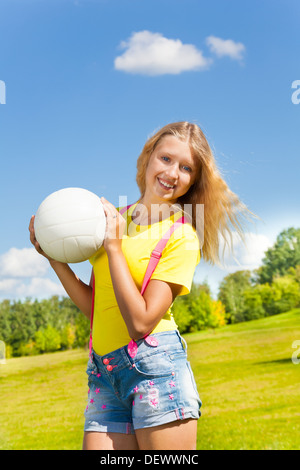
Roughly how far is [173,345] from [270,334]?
72.1 feet

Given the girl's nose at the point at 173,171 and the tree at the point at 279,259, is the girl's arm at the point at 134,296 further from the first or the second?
the tree at the point at 279,259

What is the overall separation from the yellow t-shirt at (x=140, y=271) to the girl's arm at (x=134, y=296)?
0.07 meters

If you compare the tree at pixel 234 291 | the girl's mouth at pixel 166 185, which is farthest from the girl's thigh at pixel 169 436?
the tree at pixel 234 291

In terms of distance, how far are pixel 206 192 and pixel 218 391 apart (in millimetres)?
18609

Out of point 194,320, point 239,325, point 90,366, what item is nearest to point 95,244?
point 90,366

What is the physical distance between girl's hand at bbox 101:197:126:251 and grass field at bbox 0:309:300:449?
1226 cm

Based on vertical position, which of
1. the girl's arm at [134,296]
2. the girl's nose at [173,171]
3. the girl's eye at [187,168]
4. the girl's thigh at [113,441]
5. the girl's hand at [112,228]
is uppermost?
the girl's eye at [187,168]

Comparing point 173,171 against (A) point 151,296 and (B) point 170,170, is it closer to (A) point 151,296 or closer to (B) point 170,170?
(B) point 170,170

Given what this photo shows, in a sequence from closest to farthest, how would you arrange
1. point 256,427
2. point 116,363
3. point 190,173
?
point 116,363 → point 190,173 → point 256,427

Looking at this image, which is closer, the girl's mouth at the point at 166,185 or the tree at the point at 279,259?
the girl's mouth at the point at 166,185

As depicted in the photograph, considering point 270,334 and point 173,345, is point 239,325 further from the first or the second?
point 173,345

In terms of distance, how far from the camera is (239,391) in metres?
19.9

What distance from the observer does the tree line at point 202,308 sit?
18.8 m

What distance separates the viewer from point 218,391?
19953 millimetres
